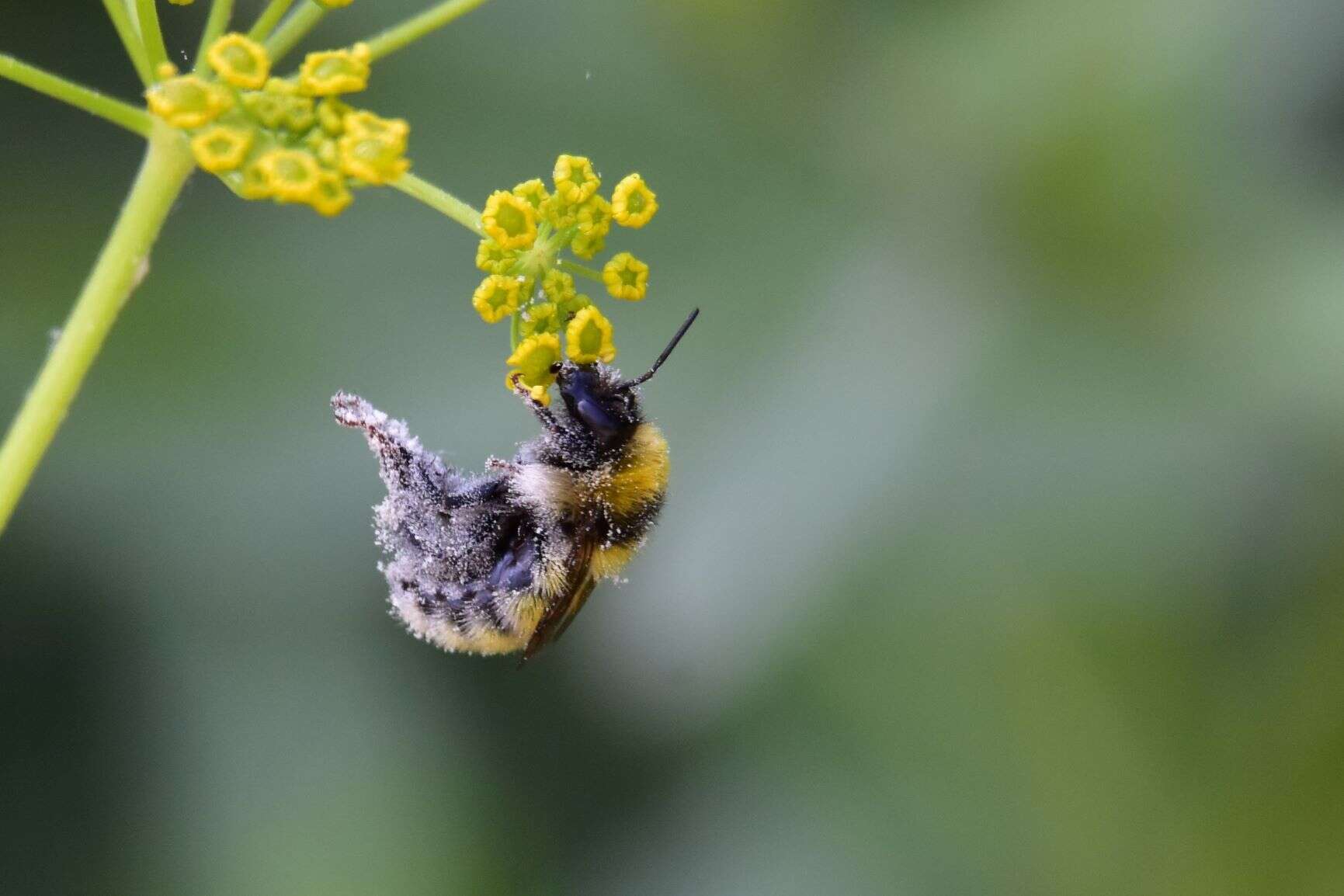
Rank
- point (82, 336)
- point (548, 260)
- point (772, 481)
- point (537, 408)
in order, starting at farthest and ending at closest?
point (772, 481) < point (537, 408) < point (548, 260) < point (82, 336)

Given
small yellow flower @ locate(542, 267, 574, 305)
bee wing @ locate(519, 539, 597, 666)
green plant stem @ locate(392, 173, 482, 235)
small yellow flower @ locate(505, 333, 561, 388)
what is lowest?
bee wing @ locate(519, 539, 597, 666)

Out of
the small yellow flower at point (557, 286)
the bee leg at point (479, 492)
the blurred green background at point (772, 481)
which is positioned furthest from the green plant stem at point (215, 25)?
the blurred green background at point (772, 481)

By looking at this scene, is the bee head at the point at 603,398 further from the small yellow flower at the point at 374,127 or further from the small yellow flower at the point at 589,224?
the small yellow flower at the point at 374,127

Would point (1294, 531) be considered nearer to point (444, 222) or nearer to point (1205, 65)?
point (1205, 65)

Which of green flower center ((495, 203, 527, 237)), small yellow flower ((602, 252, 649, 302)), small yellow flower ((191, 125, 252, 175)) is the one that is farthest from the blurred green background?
small yellow flower ((191, 125, 252, 175))

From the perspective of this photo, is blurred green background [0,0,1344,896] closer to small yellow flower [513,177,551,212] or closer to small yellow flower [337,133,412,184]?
small yellow flower [513,177,551,212]

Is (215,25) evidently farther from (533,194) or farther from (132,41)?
(533,194)

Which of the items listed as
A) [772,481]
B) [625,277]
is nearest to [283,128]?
[625,277]

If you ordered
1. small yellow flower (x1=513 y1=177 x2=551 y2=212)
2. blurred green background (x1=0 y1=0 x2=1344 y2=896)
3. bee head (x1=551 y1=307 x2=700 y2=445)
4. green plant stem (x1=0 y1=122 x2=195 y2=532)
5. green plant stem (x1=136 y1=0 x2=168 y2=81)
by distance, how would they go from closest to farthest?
green plant stem (x1=0 y1=122 x2=195 y2=532), green plant stem (x1=136 y1=0 x2=168 y2=81), small yellow flower (x1=513 y1=177 x2=551 y2=212), bee head (x1=551 y1=307 x2=700 y2=445), blurred green background (x1=0 y1=0 x2=1344 y2=896)
